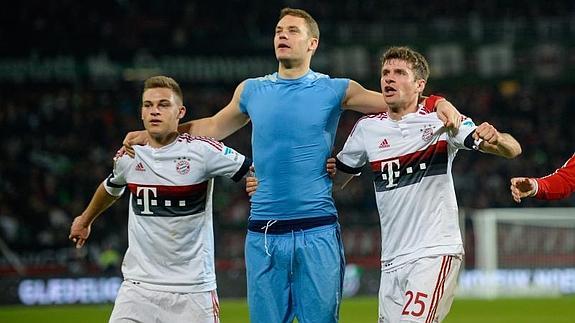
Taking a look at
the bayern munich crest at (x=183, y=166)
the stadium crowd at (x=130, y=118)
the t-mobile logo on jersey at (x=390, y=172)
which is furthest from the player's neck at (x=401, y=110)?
the stadium crowd at (x=130, y=118)

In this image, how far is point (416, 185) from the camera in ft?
19.6

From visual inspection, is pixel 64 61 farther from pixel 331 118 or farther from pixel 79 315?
pixel 331 118

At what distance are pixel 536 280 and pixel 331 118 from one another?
483 inches

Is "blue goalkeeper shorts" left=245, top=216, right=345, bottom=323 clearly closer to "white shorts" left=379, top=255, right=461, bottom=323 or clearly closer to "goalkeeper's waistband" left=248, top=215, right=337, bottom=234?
"goalkeeper's waistband" left=248, top=215, right=337, bottom=234

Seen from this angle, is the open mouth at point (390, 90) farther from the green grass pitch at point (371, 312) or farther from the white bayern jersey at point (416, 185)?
the green grass pitch at point (371, 312)

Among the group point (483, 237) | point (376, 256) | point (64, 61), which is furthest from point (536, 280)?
point (64, 61)

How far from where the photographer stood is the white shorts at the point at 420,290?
5781 millimetres

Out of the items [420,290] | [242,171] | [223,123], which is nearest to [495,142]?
[420,290]

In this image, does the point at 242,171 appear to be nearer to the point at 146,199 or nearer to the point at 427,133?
the point at 146,199

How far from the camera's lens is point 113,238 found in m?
17.0

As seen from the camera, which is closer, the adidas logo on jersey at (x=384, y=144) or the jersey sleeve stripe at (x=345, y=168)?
the adidas logo on jersey at (x=384, y=144)

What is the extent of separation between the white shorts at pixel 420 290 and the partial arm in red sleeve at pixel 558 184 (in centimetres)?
61

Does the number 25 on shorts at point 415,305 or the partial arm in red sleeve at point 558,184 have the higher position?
the partial arm in red sleeve at point 558,184

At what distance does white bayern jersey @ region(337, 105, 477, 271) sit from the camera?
233 inches
